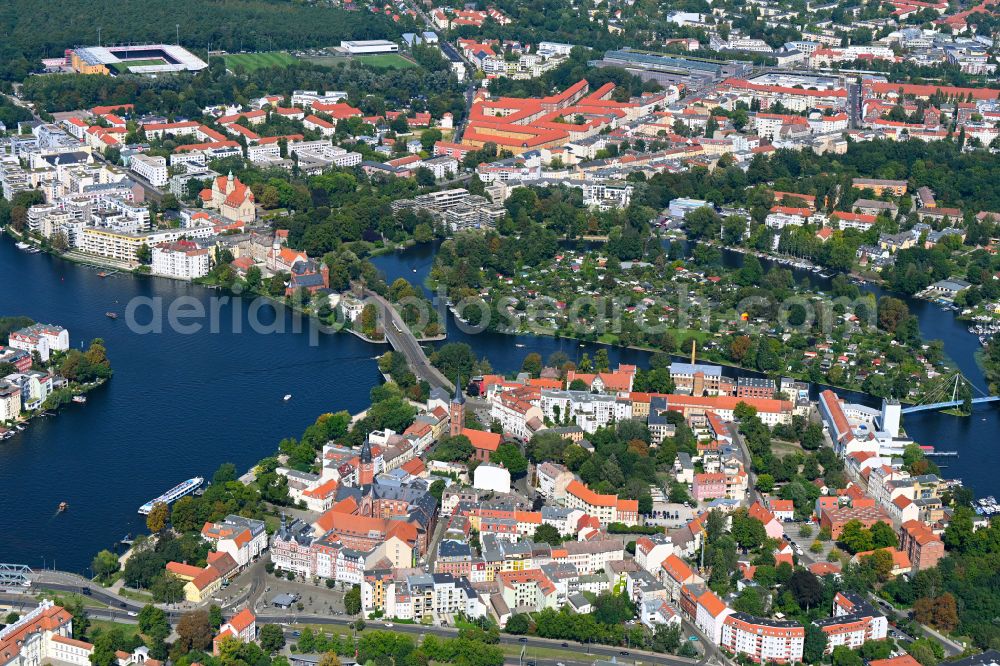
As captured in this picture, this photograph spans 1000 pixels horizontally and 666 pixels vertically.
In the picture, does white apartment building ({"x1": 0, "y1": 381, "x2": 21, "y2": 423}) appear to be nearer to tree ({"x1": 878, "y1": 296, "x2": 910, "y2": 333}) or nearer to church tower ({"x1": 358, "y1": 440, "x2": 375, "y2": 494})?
church tower ({"x1": 358, "y1": 440, "x2": 375, "y2": 494})

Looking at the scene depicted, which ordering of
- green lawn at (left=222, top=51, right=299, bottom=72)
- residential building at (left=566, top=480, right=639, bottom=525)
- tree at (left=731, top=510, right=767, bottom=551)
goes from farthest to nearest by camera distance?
1. green lawn at (left=222, top=51, right=299, bottom=72)
2. residential building at (left=566, top=480, right=639, bottom=525)
3. tree at (left=731, top=510, right=767, bottom=551)

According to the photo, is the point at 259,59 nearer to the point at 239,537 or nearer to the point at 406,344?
the point at 406,344

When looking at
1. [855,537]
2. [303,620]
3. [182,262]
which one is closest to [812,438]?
[855,537]

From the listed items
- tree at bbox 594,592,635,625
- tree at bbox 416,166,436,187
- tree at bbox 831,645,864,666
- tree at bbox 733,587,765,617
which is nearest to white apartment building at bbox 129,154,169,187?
tree at bbox 416,166,436,187

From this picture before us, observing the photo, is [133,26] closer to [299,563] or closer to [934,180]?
[934,180]

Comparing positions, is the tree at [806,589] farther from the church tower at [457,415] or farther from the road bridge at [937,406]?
the road bridge at [937,406]

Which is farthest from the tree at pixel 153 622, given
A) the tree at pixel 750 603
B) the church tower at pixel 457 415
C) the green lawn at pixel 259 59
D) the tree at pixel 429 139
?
the green lawn at pixel 259 59
